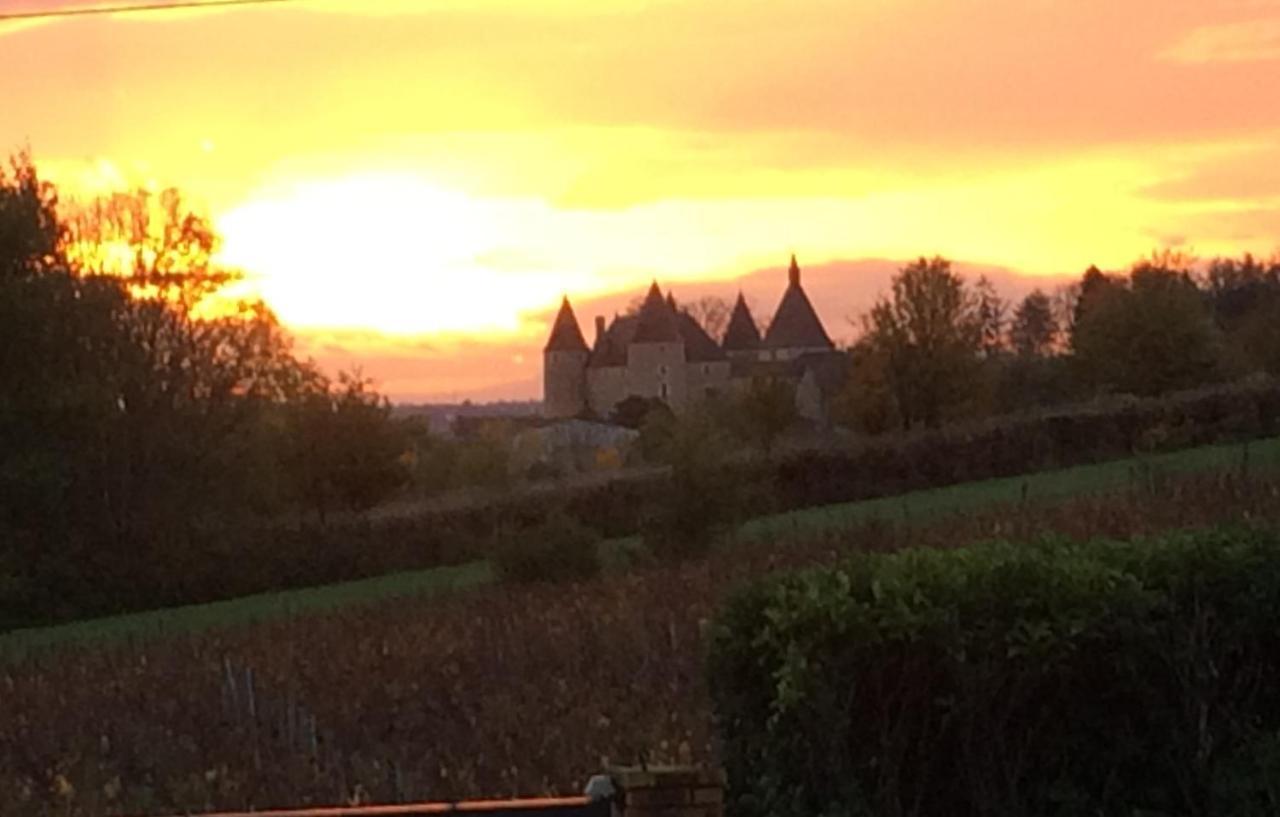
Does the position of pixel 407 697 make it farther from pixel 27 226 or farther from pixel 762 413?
pixel 762 413

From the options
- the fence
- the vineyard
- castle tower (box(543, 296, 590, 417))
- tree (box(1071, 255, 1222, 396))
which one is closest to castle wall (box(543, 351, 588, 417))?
castle tower (box(543, 296, 590, 417))

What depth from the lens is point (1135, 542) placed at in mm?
8867

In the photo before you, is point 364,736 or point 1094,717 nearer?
point 1094,717

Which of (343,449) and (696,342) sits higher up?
(696,342)

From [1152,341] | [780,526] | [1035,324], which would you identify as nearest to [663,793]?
[780,526]

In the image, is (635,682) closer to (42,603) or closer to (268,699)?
(268,699)

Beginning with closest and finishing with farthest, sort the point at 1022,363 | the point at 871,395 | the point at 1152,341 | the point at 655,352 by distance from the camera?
the point at 1152,341, the point at 871,395, the point at 1022,363, the point at 655,352

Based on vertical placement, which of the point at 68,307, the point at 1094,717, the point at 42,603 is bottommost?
the point at 42,603

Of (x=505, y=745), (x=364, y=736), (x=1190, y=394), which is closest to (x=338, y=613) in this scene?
(x=364, y=736)

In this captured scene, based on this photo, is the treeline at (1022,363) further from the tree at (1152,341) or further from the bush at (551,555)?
the bush at (551,555)

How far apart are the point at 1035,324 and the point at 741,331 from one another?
46204 millimetres

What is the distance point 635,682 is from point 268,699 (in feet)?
9.64

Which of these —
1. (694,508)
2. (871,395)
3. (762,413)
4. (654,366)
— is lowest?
(694,508)

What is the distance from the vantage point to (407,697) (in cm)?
1427
